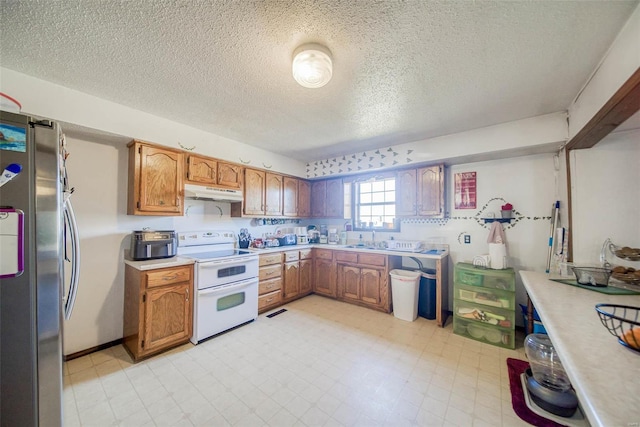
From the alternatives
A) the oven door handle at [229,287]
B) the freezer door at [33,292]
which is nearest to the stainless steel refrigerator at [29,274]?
the freezer door at [33,292]

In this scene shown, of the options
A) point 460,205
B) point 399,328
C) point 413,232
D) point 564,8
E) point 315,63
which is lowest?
point 399,328

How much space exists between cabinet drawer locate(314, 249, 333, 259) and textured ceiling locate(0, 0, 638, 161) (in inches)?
86.4

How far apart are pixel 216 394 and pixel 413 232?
10.2ft

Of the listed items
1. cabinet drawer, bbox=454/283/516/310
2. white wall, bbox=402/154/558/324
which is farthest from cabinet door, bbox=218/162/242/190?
cabinet drawer, bbox=454/283/516/310

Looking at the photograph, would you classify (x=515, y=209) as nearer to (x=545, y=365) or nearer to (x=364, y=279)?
(x=545, y=365)

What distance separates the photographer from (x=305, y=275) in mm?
3932

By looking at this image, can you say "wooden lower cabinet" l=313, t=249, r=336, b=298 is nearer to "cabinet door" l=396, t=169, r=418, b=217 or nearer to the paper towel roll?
"cabinet door" l=396, t=169, r=418, b=217

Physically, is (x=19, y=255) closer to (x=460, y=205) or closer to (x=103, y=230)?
(x=103, y=230)

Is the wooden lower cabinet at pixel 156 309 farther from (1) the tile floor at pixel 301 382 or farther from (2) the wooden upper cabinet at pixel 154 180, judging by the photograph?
(2) the wooden upper cabinet at pixel 154 180

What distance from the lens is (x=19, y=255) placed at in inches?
39.6

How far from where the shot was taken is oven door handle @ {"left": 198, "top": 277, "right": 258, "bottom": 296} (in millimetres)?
2515

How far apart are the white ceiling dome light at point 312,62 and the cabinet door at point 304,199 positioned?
9.58 ft

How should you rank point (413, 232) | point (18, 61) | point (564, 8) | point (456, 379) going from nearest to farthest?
point (564, 8), point (18, 61), point (456, 379), point (413, 232)

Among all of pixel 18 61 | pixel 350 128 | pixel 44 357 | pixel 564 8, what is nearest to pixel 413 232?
pixel 350 128
